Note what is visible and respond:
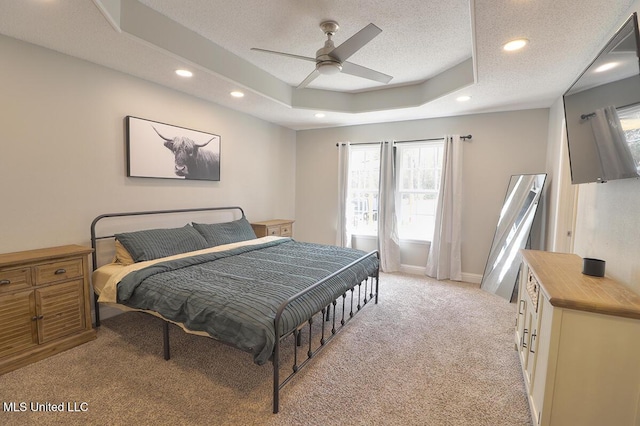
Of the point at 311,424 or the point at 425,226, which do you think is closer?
the point at 311,424

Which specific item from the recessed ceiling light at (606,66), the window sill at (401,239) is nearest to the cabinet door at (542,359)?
the recessed ceiling light at (606,66)

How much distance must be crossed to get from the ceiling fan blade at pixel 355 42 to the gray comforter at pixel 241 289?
6.01 feet

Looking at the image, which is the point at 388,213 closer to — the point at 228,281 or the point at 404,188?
the point at 404,188

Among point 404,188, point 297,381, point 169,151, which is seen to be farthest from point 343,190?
point 297,381

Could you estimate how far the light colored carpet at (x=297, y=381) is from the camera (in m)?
1.76

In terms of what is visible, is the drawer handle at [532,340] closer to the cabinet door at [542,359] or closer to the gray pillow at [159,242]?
the cabinet door at [542,359]

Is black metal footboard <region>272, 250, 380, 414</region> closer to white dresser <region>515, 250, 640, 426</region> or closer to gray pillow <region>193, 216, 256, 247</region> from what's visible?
white dresser <region>515, 250, 640, 426</region>

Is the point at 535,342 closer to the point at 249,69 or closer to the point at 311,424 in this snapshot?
the point at 311,424

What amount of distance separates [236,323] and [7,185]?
2275 mm

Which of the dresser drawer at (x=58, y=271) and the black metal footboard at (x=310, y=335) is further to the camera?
the dresser drawer at (x=58, y=271)

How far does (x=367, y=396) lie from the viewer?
1948 mm

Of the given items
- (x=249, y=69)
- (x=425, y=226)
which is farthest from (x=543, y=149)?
(x=249, y=69)

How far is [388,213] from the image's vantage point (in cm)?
488

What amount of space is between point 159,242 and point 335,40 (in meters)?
2.70
